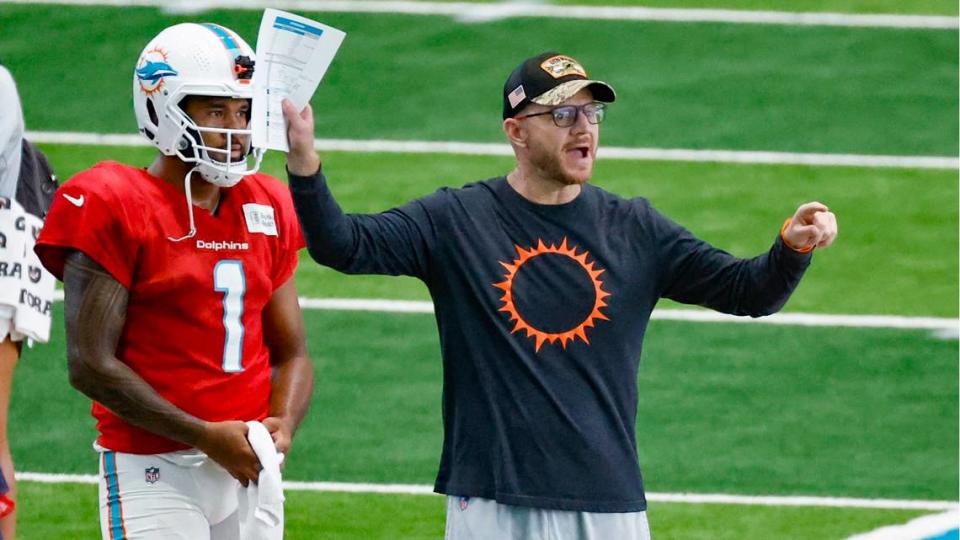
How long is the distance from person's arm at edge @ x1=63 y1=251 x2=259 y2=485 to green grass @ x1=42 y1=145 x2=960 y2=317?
447 centimetres

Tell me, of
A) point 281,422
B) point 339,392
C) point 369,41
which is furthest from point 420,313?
point 281,422

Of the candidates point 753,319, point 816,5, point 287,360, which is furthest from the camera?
point 816,5

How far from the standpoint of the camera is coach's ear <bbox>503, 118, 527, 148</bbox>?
4816 mm

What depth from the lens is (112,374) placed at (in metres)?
4.54

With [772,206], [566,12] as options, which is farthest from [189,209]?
[566,12]

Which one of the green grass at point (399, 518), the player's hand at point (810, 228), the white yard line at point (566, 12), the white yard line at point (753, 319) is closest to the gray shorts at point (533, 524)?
the player's hand at point (810, 228)

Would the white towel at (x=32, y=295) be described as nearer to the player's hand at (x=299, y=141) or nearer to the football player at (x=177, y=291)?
the football player at (x=177, y=291)

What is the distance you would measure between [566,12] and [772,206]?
2.49 meters

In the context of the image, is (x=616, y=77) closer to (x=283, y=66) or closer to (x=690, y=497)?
(x=690, y=497)

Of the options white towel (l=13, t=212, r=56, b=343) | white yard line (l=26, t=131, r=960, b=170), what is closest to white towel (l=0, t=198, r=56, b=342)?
white towel (l=13, t=212, r=56, b=343)

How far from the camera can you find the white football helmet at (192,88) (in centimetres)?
461

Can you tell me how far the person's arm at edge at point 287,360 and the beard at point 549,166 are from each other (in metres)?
0.74

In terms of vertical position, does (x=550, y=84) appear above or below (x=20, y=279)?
above

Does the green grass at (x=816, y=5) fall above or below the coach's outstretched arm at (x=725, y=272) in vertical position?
above
